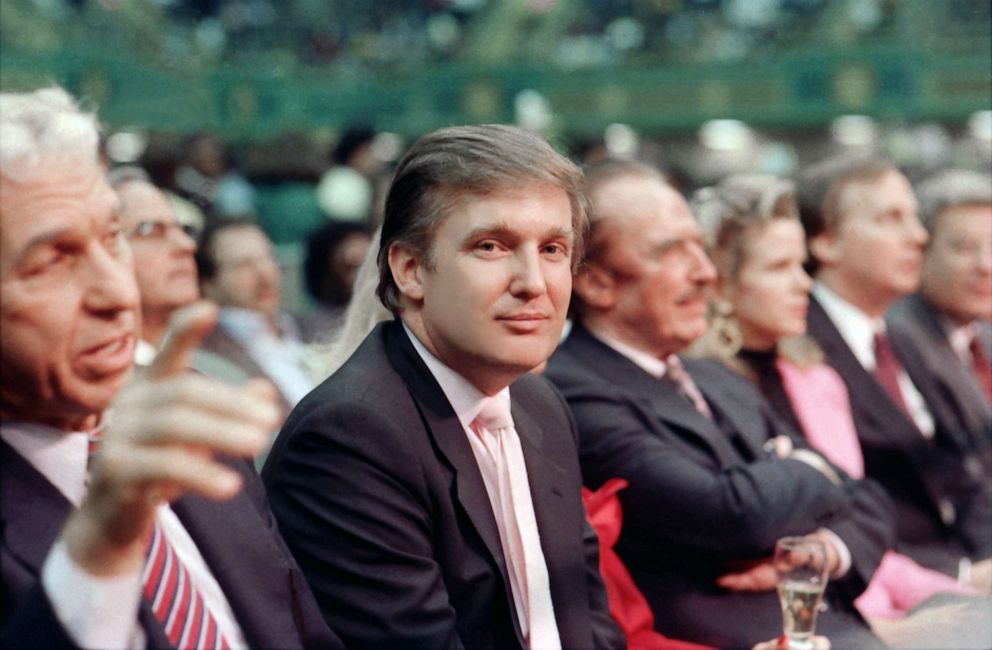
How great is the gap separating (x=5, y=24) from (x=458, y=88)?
5575 mm

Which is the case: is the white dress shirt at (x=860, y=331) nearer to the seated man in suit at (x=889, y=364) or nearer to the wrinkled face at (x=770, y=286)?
the seated man in suit at (x=889, y=364)

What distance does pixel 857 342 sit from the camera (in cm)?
360

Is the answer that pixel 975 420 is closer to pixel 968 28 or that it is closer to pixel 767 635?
pixel 767 635

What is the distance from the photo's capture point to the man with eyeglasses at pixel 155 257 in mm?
3141

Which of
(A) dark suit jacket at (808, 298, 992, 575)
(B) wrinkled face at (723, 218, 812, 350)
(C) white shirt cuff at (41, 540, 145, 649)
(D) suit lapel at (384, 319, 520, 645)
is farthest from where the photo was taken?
(A) dark suit jacket at (808, 298, 992, 575)

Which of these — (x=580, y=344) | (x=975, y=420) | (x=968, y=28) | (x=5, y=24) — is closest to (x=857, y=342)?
(x=975, y=420)

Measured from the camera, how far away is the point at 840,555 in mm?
2449

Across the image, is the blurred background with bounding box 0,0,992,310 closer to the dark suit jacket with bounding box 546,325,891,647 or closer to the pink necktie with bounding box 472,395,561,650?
the dark suit jacket with bounding box 546,325,891,647

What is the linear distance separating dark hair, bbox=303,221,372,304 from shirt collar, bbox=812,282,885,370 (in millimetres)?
2204

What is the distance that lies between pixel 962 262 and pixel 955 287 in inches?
3.2

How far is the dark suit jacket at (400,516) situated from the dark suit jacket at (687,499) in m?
0.42

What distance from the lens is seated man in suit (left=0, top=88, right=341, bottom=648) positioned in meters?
1.03

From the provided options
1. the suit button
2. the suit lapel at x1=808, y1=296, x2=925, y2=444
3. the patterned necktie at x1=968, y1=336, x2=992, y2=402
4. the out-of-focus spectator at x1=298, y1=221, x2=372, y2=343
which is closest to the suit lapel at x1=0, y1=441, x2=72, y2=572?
the suit lapel at x1=808, y1=296, x2=925, y2=444

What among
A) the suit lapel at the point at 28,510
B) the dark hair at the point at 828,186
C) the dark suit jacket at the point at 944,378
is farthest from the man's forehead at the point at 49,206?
the dark suit jacket at the point at 944,378
